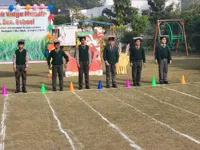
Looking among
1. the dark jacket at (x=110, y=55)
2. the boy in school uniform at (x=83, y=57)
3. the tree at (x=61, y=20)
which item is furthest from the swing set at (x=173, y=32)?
the tree at (x=61, y=20)

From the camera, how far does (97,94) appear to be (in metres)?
11.3

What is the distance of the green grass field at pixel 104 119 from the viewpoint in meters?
6.25

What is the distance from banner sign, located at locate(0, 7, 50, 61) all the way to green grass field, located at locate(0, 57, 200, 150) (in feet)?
34.5

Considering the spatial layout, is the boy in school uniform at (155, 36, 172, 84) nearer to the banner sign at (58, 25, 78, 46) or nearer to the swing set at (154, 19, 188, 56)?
the banner sign at (58, 25, 78, 46)

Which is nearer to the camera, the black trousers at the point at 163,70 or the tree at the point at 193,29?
the black trousers at the point at 163,70

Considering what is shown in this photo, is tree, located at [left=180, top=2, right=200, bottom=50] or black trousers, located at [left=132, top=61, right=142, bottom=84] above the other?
tree, located at [left=180, top=2, right=200, bottom=50]

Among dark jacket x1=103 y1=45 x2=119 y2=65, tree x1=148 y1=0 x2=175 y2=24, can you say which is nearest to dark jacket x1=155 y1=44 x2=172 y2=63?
dark jacket x1=103 y1=45 x2=119 y2=65

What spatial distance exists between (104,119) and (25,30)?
1593 centimetres

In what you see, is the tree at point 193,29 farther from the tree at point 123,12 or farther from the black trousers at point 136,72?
the black trousers at point 136,72

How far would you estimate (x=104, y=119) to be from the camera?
8008 millimetres

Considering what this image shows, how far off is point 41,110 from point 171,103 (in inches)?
122

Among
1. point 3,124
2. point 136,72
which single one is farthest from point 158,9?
point 3,124

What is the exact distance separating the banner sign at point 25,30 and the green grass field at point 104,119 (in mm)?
10505

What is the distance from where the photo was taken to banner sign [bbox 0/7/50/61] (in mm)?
22359
